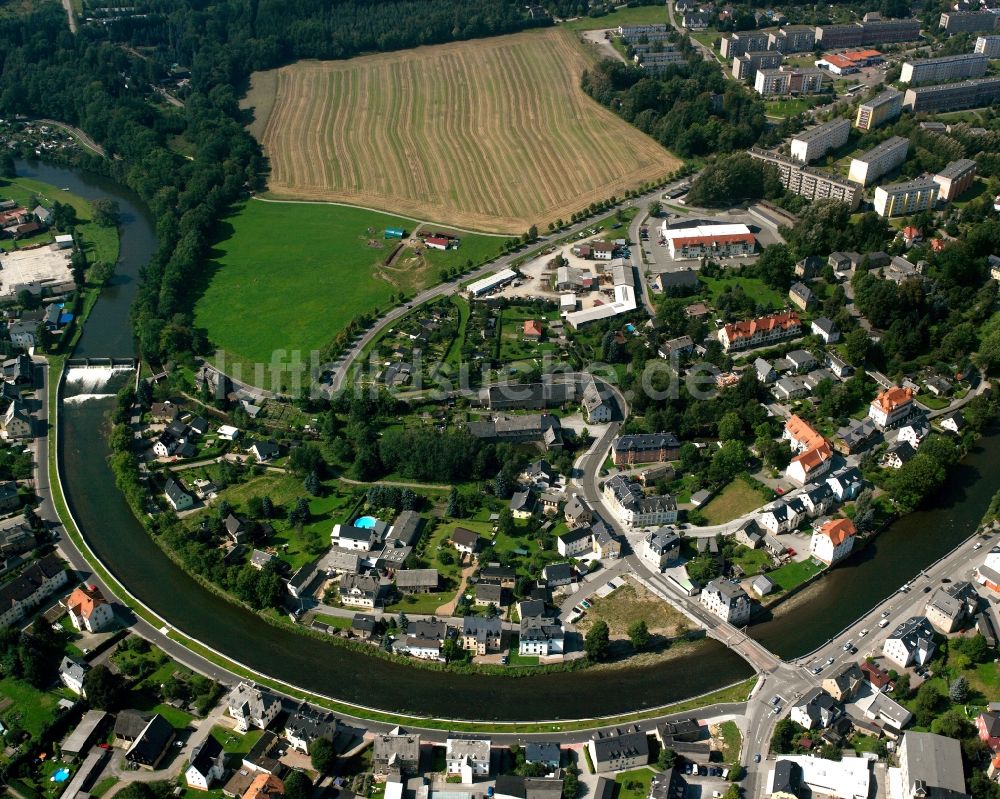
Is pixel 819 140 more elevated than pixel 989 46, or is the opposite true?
pixel 989 46

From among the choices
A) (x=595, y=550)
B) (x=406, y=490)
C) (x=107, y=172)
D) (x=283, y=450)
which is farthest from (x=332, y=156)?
(x=595, y=550)

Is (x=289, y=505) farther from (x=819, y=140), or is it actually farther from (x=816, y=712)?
(x=819, y=140)

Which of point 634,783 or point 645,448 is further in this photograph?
point 645,448

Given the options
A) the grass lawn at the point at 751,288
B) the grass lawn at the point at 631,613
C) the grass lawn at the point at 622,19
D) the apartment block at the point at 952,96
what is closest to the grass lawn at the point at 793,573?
the grass lawn at the point at 631,613

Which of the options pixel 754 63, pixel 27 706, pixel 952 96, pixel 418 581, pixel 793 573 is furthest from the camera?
pixel 754 63

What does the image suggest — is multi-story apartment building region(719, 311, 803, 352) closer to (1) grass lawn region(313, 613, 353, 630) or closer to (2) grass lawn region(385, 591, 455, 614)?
(2) grass lawn region(385, 591, 455, 614)

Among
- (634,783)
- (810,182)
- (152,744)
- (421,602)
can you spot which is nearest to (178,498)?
(421,602)

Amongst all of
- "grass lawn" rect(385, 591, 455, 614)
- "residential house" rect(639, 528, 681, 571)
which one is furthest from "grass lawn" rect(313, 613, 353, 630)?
"residential house" rect(639, 528, 681, 571)

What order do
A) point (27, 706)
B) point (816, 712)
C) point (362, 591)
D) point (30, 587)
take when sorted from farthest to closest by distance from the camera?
point (30, 587), point (362, 591), point (27, 706), point (816, 712)

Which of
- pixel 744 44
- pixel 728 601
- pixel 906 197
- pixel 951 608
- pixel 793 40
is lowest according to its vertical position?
pixel 951 608
